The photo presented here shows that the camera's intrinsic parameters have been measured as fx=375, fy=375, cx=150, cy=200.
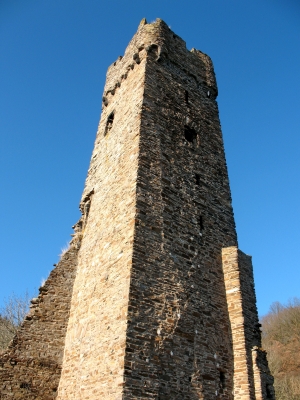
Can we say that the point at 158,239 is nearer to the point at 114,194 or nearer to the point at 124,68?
the point at 114,194

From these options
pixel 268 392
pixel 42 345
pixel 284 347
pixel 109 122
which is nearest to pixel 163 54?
pixel 109 122

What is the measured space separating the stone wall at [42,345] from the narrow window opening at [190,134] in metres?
4.80

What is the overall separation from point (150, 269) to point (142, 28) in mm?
8969

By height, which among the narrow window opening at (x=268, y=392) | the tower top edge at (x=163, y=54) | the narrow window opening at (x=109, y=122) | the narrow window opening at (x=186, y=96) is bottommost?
the narrow window opening at (x=268, y=392)

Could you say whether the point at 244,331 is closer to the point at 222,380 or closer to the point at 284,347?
the point at 222,380

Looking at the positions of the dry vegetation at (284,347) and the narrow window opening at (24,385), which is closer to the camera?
the narrow window opening at (24,385)

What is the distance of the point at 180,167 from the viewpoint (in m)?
9.88

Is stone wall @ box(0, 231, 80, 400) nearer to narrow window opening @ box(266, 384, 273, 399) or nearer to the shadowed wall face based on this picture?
the shadowed wall face

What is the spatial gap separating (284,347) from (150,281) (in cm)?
2440

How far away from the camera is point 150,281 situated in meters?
7.43

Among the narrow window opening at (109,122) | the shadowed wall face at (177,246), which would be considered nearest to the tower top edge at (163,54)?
the shadowed wall face at (177,246)

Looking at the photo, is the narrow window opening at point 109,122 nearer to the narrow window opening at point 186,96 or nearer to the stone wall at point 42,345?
the narrow window opening at point 186,96

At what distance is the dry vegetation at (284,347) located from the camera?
21.0 metres

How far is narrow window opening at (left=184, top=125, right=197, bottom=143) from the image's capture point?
435 inches
